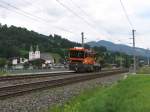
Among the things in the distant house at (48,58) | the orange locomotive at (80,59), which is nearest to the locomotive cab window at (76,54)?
the orange locomotive at (80,59)

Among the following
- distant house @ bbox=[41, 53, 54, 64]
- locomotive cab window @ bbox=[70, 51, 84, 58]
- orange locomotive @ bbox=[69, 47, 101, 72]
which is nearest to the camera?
orange locomotive @ bbox=[69, 47, 101, 72]

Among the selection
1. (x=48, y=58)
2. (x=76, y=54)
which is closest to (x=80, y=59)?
(x=76, y=54)

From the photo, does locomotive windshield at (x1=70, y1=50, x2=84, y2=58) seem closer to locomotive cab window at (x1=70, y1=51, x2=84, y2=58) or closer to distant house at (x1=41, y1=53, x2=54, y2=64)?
locomotive cab window at (x1=70, y1=51, x2=84, y2=58)

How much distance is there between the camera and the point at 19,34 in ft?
420

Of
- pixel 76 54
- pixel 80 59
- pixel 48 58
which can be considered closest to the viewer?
pixel 80 59

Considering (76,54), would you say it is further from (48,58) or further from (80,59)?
(48,58)

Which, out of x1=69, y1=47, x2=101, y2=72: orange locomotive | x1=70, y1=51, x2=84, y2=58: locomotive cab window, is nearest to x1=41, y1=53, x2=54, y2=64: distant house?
x1=69, y1=47, x2=101, y2=72: orange locomotive

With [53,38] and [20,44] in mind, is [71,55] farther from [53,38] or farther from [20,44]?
[53,38]

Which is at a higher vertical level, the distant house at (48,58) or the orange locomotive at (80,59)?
the distant house at (48,58)

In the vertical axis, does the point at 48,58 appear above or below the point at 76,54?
above

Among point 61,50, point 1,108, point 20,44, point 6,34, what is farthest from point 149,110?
point 61,50

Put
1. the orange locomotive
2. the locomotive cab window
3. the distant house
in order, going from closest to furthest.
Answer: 1. the orange locomotive
2. the locomotive cab window
3. the distant house

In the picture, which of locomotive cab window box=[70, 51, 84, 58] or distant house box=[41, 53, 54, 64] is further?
distant house box=[41, 53, 54, 64]

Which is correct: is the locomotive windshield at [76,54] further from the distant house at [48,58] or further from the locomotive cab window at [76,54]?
the distant house at [48,58]
